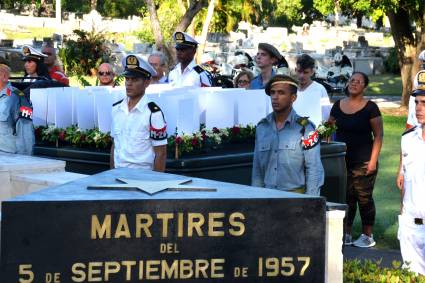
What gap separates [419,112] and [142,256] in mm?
3747

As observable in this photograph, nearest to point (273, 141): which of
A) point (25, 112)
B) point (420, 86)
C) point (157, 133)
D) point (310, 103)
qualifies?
point (157, 133)

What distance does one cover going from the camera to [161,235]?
454cm

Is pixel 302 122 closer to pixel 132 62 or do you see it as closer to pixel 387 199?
pixel 132 62

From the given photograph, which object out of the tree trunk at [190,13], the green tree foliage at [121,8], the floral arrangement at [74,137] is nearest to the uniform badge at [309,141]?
the floral arrangement at [74,137]

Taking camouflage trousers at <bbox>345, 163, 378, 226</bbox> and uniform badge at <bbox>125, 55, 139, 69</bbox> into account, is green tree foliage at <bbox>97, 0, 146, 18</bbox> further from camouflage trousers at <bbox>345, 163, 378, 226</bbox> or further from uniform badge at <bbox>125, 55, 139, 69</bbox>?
uniform badge at <bbox>125, 55, 139, 69</bbox>

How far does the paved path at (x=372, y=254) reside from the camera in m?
9.90

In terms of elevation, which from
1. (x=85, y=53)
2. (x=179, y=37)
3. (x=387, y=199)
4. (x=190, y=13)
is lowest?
(x=387, y=199)

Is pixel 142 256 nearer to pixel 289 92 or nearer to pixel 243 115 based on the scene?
pixel 289 92

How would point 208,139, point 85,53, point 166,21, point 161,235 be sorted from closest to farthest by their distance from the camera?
point 161,235 → point 208,139 → point 85,53 → point 166,21

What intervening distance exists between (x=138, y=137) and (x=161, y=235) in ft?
11.1

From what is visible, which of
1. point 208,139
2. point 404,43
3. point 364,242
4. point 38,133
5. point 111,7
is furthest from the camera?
point 111,7

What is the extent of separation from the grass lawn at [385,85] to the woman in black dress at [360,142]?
24.4 m

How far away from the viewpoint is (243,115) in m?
10.1

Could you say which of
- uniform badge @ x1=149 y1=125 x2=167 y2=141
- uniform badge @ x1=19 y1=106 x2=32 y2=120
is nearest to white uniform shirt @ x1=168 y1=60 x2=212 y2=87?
uniform badge @ x1=19 y1=106 x2=32 y2=120
